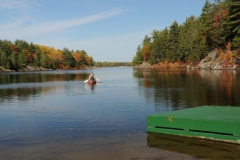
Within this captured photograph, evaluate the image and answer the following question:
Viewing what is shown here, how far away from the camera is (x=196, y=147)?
10.2m

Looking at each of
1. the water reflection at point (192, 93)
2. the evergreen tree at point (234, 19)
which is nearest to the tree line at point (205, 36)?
the evergreen tree at point (234, 19)

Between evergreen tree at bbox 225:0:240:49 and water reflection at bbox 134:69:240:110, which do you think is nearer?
water reflection at bbox 134:69:240:110

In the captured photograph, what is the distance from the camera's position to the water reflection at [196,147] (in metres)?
9.33

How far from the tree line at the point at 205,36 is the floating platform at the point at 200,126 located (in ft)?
229

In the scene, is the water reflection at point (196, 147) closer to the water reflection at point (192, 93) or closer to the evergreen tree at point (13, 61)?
the water reflection at point (192, 93)

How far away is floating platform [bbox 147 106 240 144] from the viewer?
401 inches

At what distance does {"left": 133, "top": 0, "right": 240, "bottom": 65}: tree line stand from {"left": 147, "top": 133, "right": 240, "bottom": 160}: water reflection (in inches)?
2773

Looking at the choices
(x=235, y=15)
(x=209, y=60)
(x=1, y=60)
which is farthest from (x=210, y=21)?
(x=1, y=60)

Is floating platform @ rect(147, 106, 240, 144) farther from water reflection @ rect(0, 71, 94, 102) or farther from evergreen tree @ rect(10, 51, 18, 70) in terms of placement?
evergreen tree @ rect(10, 51, 18, 70)

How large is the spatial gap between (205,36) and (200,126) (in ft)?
332

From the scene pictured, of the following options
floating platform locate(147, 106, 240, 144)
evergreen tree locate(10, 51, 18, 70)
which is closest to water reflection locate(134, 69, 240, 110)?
floating platform locate(147, 106, 240, 144)

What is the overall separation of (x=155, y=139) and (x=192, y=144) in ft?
5.40

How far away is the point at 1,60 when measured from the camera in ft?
525

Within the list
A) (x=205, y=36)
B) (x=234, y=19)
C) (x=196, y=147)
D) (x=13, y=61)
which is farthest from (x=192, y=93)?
(x=13, y=61)
